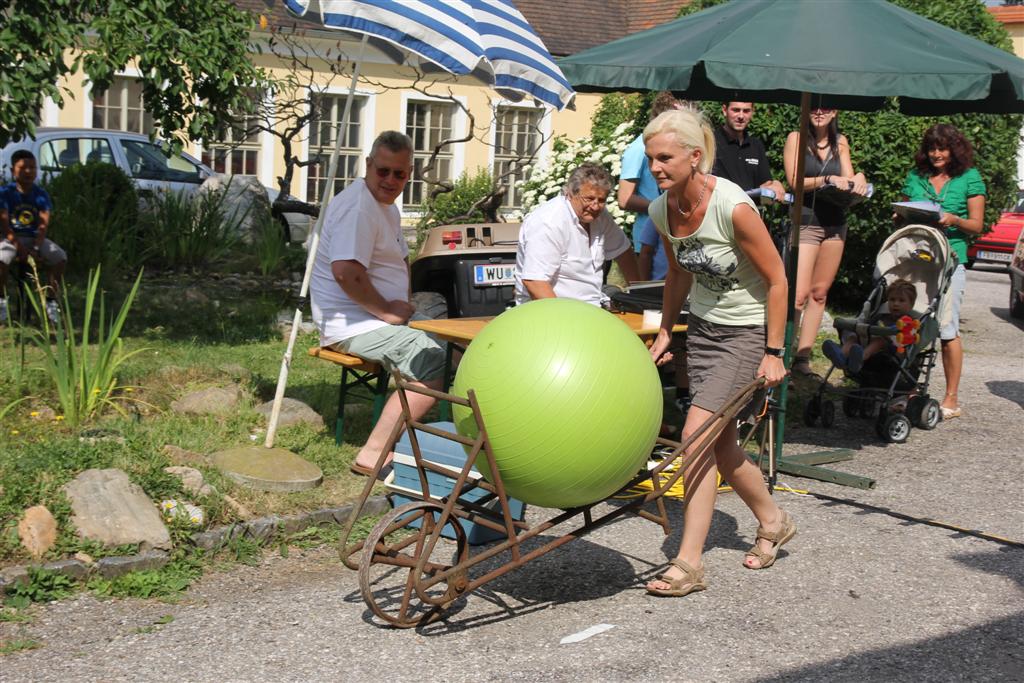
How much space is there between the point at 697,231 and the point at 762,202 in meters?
2.79

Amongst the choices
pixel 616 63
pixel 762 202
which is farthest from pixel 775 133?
pixel 616 63

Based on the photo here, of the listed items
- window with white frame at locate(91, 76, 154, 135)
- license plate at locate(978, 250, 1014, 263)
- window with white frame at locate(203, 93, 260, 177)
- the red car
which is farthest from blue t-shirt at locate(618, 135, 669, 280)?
window with white frame at locate(91, 76, 154, 135)

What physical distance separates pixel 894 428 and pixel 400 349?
136 inches

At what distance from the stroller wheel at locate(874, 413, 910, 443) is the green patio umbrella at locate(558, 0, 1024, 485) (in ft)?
3.07

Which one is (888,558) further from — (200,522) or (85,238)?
(85,238)

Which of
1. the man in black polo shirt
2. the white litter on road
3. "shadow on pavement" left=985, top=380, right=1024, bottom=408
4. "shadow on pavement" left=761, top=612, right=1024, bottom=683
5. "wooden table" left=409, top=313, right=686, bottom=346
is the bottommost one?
the white litter on road

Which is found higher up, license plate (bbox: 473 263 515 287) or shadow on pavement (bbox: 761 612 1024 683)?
license plate (bbox: 473 263 515 287)

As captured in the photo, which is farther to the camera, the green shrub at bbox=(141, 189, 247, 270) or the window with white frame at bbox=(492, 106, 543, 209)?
the window with white frame at bbox=(492, 106, 543, 209)

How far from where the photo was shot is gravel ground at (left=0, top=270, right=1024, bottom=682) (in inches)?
173

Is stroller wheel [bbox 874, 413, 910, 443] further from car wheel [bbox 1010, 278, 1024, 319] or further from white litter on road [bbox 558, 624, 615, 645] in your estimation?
car wheel [bbox 1010, 278, 1024, 319]

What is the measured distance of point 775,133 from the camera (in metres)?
12.4

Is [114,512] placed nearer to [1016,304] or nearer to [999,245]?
[1016,304]

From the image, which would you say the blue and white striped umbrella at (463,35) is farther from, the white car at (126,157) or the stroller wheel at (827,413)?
the white car at (126,157)

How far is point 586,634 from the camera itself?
473 centimetres
